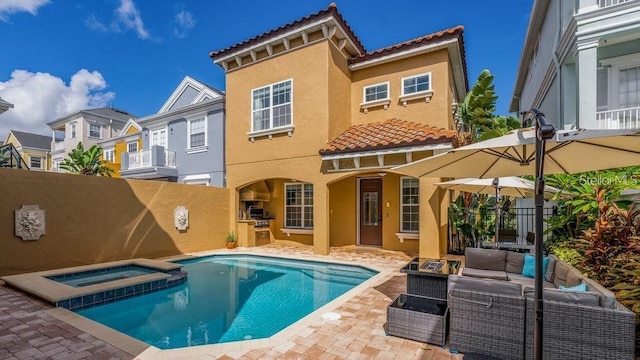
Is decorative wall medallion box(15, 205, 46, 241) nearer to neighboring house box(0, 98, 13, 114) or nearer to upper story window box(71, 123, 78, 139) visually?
neighboring house box(0, 98, 13, 114)

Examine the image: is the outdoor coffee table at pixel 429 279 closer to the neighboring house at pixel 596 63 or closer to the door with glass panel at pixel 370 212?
the neighboring house at pixel 596 63

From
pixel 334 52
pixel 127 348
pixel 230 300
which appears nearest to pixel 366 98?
pixel 334 52

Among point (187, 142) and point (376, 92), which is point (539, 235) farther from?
point (187, 142)

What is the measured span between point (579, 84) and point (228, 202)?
1444 centimetres

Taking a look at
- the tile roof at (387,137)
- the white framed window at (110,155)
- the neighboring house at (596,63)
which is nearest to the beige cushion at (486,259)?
the tile roof at (387,137)

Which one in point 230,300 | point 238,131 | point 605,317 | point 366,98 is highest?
point 366,98

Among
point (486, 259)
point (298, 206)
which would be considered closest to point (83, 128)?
point (298, 206)

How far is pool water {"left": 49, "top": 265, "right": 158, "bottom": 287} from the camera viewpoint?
9156 millimetres

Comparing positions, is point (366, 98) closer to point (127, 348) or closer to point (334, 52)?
point (334, 52)

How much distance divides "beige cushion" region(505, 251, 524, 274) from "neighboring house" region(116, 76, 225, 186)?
46.1 ft

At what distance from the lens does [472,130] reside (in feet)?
54.7

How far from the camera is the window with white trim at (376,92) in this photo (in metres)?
13.7

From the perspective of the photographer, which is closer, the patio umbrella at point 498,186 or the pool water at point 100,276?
the patio umbrella at point 498,186

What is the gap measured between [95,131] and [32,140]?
1429 centimetres
